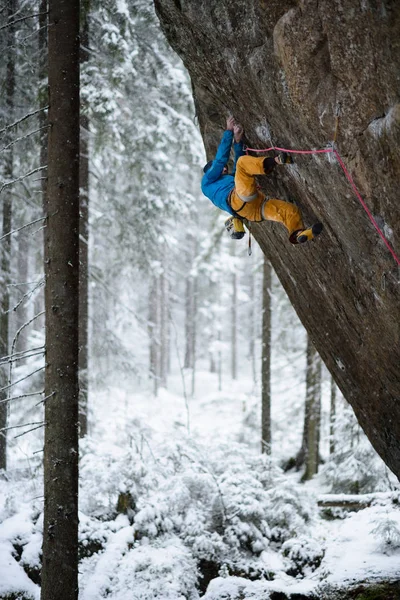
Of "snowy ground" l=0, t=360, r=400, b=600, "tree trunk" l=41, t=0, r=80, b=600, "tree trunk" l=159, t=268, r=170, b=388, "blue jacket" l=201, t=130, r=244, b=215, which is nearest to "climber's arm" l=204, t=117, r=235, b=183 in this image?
"blue jacket" l=201, t=130, r=244, b=215

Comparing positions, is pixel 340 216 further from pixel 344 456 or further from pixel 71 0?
pixel 344 456

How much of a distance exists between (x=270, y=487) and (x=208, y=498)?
5.12 ft

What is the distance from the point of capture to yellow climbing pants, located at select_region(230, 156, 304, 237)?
5453 millimetres

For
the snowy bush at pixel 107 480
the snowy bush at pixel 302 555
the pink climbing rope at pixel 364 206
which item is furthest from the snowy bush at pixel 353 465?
the pink climbing rope at pixel 364 206

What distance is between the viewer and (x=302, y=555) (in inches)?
307

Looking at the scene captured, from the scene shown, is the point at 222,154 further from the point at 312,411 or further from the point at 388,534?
the point at 312,411

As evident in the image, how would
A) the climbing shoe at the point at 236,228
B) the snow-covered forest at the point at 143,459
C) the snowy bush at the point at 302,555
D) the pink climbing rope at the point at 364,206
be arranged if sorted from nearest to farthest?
1. the pink climbing rope at the point at 364,206
2. the climbing shoe at the point at 236,228
3. the snow-covered forest at the point at 143,459
4. the snowy bush at the point at 302,555

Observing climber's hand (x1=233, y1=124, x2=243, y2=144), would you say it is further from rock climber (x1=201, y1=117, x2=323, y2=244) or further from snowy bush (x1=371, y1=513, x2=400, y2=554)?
snowy bush (x1=371, y1=513, x2=400, y2=554)

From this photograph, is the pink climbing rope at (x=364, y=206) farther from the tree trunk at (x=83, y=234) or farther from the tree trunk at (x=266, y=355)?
the tree trunk at (x=266, y=355)

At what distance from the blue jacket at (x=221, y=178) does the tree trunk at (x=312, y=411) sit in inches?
352

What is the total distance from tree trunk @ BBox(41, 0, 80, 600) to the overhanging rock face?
4.81 feet

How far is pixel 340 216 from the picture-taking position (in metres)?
4.95

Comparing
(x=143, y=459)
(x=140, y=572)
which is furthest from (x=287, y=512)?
(x=143, y=459)

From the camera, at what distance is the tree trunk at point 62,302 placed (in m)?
5.75
